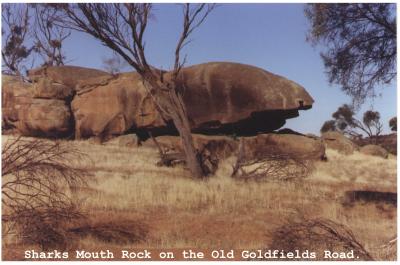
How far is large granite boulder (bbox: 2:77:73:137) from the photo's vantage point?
21375 millimetres

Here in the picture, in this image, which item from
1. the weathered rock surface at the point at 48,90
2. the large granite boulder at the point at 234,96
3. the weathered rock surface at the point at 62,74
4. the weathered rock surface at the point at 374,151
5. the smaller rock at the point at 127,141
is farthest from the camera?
the weathered rock surface at the point at 374,151

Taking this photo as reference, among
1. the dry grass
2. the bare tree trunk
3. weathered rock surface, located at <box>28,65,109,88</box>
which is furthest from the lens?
weathered rock surface, located at <box>28,65,109,88</box>

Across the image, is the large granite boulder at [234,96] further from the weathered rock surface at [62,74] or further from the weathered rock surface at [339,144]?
the weathered rock surface at [339,144]

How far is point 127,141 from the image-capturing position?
1955cm

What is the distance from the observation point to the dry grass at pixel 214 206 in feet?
25.4

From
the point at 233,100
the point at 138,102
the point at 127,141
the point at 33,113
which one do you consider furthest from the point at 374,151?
the point at 33,113

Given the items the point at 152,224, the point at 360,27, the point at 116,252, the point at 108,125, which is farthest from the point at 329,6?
the point at 108,125

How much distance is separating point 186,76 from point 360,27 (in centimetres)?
1049

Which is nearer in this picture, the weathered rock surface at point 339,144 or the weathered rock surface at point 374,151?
the weathered rock surface at point 339,144

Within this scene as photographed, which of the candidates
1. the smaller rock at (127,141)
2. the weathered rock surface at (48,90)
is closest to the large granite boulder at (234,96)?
the smaller rock at (127,141)

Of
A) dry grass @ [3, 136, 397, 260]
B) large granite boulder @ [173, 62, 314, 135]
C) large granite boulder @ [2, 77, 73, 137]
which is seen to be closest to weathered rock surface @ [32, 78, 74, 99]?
large granite boulder @ [2, 77, 73, 137]

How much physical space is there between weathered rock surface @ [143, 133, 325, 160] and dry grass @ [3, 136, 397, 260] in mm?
2866

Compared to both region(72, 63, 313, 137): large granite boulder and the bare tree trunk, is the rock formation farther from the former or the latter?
the bare tree trunk

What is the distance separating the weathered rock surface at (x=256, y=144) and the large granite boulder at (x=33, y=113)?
4.33 metres
